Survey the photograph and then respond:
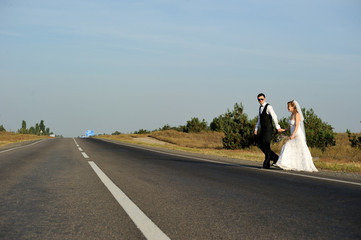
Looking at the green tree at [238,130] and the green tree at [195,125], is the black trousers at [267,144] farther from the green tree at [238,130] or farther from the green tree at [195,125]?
the green tree at [195,125]

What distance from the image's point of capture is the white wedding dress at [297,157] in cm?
965

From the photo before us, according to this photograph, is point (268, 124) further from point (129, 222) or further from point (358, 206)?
point (129, 222)

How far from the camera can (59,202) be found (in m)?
5.12

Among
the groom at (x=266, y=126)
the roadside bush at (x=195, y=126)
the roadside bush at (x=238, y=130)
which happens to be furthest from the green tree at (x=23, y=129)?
the groom at (x=266, y=126)

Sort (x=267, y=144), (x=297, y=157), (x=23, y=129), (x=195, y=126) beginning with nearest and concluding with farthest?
1. (x=297, y=157)
2. (x=267, y=144)
3. (x=195, y=126)
4. (x=23, y=129)

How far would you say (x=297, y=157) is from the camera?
32.0ft

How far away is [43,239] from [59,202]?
72.1 inches

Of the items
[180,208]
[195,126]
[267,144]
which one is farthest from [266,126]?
[195,126]

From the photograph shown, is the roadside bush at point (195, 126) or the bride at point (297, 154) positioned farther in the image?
the roadside bush at point (195, 126)

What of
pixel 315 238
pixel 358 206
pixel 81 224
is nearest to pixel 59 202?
pixel 81 224

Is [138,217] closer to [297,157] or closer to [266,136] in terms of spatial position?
[297,157]

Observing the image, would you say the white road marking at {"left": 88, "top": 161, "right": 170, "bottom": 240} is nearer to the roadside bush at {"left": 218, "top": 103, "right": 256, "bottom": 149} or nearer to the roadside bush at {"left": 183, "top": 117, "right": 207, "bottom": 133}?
the roadside bush at {"left": 218, "top": 103, "right": 256, "bottom": 149}

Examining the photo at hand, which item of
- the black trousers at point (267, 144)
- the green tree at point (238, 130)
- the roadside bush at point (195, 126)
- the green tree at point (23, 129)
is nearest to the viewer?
the black trousers at point (267, 144)

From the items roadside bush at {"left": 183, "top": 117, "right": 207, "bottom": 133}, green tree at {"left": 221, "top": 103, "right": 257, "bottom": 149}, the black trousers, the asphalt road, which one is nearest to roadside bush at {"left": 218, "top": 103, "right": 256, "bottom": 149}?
green tree at {"left": 221, "top": 103, "right": 257, "bottom": 149}
